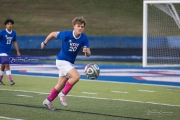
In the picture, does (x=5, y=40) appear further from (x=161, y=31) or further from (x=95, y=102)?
(x=161, y=31)

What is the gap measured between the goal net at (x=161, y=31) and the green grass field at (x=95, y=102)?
571cm

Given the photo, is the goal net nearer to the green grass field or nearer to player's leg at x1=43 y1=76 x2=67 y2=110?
the green grass field

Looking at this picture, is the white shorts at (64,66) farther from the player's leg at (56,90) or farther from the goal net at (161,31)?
the goal net at (161,31)

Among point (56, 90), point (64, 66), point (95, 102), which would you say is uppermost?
point (64, 66)

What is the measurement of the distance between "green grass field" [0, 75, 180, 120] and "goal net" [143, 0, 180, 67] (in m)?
5.71

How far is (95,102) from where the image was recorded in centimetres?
1338

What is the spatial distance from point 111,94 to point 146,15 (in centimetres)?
873

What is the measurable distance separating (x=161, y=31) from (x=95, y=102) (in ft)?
40.7

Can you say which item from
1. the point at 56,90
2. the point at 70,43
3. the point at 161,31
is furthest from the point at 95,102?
the point at 161,31

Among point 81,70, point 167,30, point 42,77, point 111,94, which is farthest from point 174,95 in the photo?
point 167,30

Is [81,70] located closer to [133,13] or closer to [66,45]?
[66,45]

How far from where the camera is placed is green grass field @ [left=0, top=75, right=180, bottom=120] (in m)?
11.1

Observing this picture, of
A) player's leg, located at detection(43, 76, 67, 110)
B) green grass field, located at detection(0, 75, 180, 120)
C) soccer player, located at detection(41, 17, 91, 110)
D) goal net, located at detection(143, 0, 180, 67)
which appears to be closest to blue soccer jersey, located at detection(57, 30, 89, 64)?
soccer player, located at detection(41, 17, 91, 110)

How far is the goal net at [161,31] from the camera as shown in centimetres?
2325
